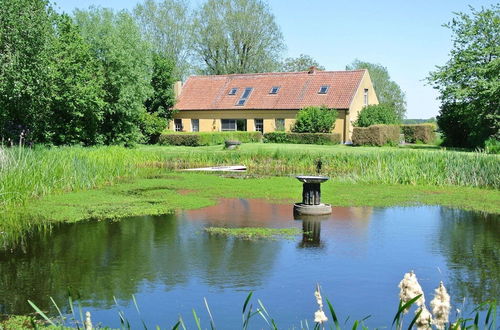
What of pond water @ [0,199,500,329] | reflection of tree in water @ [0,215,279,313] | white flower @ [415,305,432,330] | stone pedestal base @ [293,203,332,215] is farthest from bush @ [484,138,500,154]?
white flower @ [415,305,432,330]

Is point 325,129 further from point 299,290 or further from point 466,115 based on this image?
point 299,290

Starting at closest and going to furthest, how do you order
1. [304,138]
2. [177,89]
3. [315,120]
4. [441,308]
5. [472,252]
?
[441,308] → [472,252] → [304,138] → [315,120] → [177,89]

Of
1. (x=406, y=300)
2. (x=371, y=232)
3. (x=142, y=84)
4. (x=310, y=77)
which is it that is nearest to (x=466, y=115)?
(x=310, y=77)

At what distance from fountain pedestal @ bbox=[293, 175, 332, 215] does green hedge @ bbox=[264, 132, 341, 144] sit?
23.9m

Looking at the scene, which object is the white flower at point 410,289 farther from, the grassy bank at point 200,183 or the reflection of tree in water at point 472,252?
the grassy bank at point 200,183

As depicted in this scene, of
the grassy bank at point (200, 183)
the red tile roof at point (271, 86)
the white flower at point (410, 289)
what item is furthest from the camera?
the red tile roof at point (271, 86)

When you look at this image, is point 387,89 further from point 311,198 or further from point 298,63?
point 311,198

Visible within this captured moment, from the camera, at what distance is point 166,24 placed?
55875 mm

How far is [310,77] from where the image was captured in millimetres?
45812

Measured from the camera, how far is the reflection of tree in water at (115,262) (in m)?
8.14

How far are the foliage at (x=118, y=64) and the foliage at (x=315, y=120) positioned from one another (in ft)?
38.7

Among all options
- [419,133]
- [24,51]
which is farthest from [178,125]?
[24,51]

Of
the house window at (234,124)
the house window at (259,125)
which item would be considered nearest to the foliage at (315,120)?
the house window at (259,125)

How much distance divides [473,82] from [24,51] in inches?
1005
